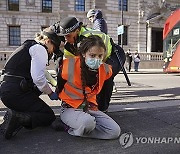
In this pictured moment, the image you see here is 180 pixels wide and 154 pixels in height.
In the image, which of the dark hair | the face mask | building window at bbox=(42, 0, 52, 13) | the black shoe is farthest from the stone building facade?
the black shoe

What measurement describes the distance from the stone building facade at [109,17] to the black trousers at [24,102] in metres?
25.1

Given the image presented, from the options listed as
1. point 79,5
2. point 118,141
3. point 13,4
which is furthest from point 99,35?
point 79,5

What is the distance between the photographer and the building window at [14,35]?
29031 mm

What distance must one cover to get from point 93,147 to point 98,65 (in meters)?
1.03

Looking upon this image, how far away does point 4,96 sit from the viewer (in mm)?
3625

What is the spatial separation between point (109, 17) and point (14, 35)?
10.7 meters

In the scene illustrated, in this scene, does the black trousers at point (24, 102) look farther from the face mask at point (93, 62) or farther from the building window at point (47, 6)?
the building window at point (47, 6)

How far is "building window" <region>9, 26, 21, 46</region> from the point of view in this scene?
95.2ft

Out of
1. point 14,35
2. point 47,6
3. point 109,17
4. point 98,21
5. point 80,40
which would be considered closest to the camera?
point 80,40

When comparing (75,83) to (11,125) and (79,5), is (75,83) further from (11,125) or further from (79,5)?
(79,5)

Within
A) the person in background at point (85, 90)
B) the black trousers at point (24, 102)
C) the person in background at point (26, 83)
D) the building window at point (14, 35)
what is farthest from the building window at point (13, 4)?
the person in background at point (85, 90)

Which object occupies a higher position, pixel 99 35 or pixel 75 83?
pixel 99 35

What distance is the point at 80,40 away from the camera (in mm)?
4305

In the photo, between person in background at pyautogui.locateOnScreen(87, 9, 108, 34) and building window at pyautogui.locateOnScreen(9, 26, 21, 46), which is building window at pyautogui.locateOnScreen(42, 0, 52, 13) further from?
person in background at pyautogui.locateOnScreen(87, 9, 108, 34)
